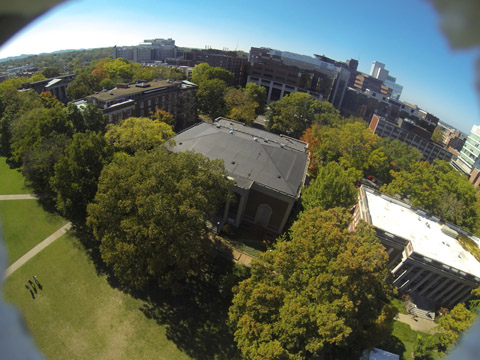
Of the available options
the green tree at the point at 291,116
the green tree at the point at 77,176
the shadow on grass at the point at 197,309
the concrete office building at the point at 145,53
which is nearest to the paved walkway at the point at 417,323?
the shadow on grass at the point at 197,309

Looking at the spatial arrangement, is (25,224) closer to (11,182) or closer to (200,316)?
(11,182)

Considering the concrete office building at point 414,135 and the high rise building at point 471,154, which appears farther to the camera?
the concrete office building at point 414,135

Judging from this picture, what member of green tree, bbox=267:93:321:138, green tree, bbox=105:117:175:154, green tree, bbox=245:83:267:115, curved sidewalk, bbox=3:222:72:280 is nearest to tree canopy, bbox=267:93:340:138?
green tree, bbox=267:93:321:138

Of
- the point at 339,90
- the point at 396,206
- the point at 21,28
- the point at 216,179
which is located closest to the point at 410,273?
the point at 396,206

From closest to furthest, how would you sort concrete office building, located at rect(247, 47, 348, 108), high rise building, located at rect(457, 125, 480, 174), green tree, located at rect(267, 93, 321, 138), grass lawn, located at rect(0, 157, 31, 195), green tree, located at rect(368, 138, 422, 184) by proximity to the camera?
grass lawn, located at rect(0, 157, 31, 195), green tree, located at rect(368, 138, 422, 184), green tree, located at rect(267, 93, 321, 138), high rise building, located at rect(457, 125, 480, 174), concrete office building, located at rect(247, 47, 348, 108)

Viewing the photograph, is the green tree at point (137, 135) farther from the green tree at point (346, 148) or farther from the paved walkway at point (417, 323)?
the paved walkway at point (417, 323)

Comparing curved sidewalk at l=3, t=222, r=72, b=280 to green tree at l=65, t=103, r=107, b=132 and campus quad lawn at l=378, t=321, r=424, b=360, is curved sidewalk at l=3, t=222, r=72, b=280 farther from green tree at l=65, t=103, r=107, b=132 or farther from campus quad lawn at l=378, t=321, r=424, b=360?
campus quad lawn at l=378, t=321, r=424, b=360

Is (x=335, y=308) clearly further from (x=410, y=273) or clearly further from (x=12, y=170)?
(x=12, y=170)

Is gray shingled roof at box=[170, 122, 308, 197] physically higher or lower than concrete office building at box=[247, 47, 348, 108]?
lower
